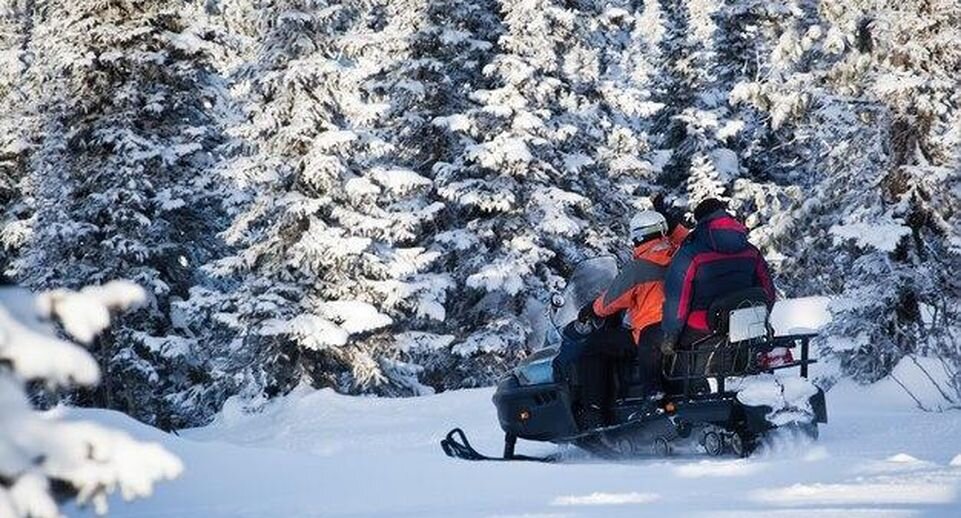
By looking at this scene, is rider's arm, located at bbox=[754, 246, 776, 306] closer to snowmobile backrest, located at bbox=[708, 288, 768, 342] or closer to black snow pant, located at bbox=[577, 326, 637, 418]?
snowmobile backrest, located at bbox=[708, 288, 768, 342]

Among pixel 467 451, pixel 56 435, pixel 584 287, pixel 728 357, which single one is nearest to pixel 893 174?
pixel 584 287

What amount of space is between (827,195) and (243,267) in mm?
8471

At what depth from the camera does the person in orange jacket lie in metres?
7.61

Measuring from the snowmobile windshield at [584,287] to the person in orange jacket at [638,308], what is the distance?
332 millimetres

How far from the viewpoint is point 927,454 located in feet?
21.3

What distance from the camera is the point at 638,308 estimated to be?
7691 mm

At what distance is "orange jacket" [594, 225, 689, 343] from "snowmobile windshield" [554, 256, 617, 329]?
51 cm

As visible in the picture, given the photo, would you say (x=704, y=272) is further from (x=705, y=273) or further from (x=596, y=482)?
(x=596, y=482)

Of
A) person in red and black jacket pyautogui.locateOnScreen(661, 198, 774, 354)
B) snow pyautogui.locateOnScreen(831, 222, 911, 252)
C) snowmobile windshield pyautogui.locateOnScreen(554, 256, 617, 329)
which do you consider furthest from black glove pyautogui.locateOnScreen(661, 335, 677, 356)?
snow pyautogui.locateOnScreen(831, 222, 911, 252)

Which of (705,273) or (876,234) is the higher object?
(876,234)

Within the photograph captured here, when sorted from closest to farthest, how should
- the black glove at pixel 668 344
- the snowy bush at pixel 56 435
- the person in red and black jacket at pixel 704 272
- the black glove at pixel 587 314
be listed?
the snowy bush at pixel 56 435
the person in red and black jacket at pixel 704 272
the black glove at pixel 668 344
the black glove at pixel 587 314

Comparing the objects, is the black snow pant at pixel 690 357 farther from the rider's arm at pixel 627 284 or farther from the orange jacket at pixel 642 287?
the rider's arm at pixel 627 284

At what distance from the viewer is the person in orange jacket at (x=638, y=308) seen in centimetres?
761

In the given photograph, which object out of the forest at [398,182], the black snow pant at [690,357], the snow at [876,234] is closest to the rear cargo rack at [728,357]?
the black snow pant at [690,357]
